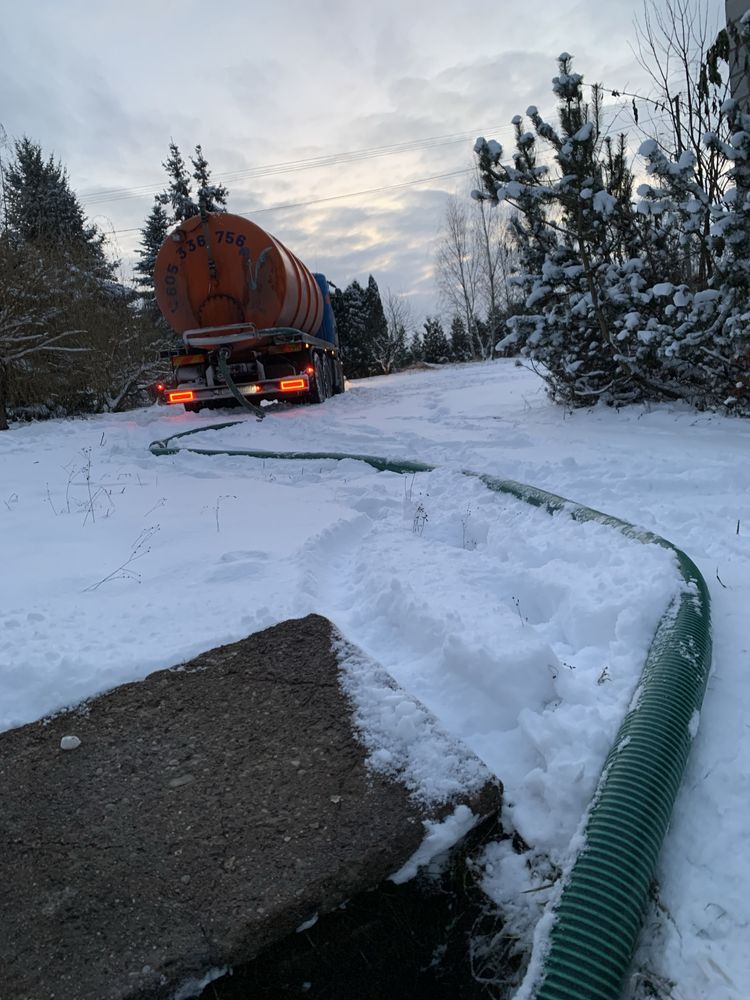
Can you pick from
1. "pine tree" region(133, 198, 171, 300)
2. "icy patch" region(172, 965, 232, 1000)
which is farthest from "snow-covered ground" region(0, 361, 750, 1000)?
"pine tree" region(133, 198, 171, 300)

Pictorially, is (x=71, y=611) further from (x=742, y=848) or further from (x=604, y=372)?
(x=604, y=372)

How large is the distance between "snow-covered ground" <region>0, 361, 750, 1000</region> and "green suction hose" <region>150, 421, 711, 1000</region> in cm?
9

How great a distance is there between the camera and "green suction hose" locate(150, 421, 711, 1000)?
4.23ft

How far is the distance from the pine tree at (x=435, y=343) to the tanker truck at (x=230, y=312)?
3427cm

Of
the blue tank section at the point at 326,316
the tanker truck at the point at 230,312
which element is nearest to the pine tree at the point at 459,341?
the blue tank section at the point at 326,316

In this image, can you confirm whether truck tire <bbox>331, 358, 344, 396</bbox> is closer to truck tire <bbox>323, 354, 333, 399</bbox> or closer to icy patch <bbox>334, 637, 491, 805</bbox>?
truck tire <bbox>323, 354, 333, 399</bbox>

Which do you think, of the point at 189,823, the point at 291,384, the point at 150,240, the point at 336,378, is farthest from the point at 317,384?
the point at 150,240

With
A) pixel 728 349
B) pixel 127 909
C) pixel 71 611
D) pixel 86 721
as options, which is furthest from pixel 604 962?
pixel 728 349

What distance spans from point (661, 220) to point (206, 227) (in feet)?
23.4

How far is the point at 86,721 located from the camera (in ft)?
7.78

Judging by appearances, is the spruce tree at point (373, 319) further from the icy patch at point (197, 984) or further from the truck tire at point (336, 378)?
the icy patch at point (197, 984)

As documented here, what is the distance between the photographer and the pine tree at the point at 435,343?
44.9m

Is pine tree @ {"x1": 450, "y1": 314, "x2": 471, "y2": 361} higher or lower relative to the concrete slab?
higher

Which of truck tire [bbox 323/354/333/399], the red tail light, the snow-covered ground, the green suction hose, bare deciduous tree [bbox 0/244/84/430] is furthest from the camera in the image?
truck tire [bbox 323/354/333/399]
